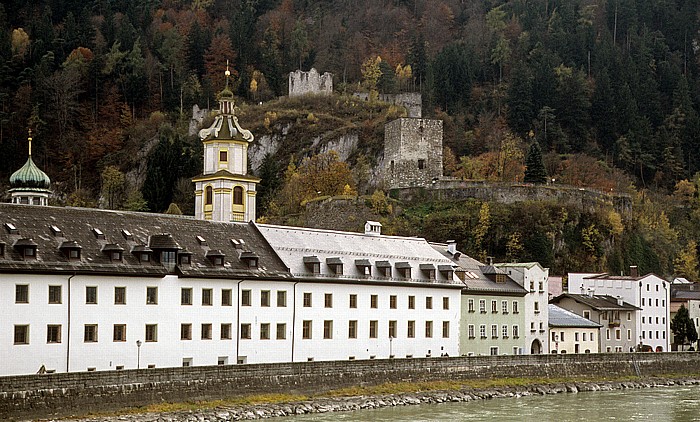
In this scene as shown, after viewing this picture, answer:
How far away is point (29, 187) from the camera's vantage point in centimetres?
8294

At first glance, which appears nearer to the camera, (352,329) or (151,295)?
(151,295)

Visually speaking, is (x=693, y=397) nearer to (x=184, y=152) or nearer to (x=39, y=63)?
(x=184, y=152)

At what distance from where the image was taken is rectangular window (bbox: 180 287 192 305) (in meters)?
56.2

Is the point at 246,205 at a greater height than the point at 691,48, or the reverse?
the point at 691,48

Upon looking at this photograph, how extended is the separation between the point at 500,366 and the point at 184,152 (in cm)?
6137

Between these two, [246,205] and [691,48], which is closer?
[246,205]

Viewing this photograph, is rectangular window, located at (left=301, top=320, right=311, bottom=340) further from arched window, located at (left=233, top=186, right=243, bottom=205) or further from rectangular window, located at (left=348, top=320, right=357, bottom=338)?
arched window, located at (left=233, top=186, right=243, bottom=205)

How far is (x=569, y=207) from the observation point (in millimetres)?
104000

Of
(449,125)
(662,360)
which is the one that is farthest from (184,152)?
(662,360)

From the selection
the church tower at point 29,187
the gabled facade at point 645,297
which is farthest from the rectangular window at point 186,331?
the gabled facade at point 645,297

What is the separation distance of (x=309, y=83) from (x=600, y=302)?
64.0m

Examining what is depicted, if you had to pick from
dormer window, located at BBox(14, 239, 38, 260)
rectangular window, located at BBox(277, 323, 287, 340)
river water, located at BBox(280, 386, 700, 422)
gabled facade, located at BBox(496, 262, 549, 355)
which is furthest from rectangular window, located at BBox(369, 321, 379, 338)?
dormer window, located at BBox(14, 239, 38, 260)

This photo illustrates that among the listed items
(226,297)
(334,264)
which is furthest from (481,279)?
(226,297)

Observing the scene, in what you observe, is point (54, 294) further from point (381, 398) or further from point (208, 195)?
point (208, 195)
